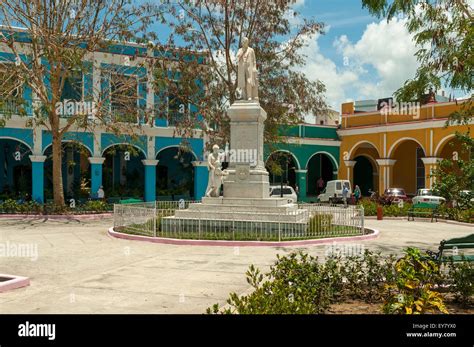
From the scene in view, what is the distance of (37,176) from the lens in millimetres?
24969

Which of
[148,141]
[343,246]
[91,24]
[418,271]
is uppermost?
[91,24]

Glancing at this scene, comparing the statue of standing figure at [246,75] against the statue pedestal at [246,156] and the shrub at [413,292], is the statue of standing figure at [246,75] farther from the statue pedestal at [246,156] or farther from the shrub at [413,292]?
the shrub at [413,292]

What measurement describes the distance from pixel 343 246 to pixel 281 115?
35.1 feet

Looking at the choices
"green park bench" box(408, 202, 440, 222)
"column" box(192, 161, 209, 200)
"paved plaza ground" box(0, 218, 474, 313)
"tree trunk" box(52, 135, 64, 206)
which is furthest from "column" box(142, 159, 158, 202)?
"green park bench" box(408, 202, 440, 222)

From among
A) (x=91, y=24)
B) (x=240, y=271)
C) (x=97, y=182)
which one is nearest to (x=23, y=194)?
(x=97, y=182)

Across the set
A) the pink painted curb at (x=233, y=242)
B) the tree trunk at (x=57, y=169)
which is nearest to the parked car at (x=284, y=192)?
the tree trunk at (x=57, y=169)

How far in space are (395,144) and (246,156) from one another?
20.2 metres

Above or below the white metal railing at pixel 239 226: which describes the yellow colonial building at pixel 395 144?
above

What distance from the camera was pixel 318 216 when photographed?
1387 cm

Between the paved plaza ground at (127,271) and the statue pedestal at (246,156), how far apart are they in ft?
9.54

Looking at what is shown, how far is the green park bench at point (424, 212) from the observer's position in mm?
20656

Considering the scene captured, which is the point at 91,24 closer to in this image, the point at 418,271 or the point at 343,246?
the point at 343,246

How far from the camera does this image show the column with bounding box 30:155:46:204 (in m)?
24.9
